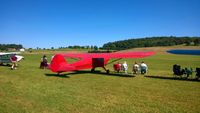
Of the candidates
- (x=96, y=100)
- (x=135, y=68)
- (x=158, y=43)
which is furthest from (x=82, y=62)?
(x=158, y=43)

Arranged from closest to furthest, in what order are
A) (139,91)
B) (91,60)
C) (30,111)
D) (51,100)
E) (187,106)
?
(30,111) → (187,106) → (51,100) → (139,91) → (91,60)

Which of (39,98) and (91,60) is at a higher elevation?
(91,60)

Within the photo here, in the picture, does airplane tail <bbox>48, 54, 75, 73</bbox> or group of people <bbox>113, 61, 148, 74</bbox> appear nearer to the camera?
airplane tail <bbox>48, 54, 75, 73</bbox>

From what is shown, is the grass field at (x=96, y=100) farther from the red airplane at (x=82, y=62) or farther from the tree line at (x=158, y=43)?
the tree line at (x=158, y=43)

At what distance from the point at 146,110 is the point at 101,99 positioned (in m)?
2.13

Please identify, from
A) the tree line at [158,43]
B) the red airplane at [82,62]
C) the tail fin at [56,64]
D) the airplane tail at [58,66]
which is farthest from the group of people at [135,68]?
the tree line at [158,43]

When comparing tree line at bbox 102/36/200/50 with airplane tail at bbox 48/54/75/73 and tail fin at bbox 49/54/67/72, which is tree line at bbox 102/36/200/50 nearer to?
airplane tail at bbox 48/54/75/73

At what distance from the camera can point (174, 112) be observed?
284 inches

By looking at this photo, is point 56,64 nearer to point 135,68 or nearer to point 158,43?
point 135,68

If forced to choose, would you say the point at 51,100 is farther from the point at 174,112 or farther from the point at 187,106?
the point at 187,106

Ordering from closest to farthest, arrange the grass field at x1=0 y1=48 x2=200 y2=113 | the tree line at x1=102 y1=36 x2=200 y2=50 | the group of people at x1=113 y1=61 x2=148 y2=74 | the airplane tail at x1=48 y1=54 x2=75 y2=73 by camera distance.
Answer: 1. the grass field at x1=0 y1=48 x2=200 y2=113
2. the airplane tail at x1=48 y1=54 x2=75 y2=73
3. the group of people at x1=113 y1=61 x2=148 y2=74
4. the tree line at x1=102 y1=36 x2=200 y2=50

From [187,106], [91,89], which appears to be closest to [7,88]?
[91,89]

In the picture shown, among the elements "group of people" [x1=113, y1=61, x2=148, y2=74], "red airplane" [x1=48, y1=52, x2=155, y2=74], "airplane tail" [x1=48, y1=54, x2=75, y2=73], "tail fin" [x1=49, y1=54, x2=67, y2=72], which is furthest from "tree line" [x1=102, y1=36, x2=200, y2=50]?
"tail fin" [x1=49, y1=54, x2=67, y2=72]

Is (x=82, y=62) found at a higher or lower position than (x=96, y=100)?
higher
